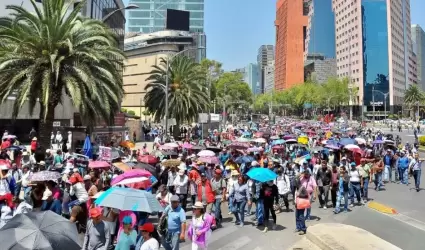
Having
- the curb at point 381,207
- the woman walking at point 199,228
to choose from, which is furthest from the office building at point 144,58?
the woman walking at point 199,228

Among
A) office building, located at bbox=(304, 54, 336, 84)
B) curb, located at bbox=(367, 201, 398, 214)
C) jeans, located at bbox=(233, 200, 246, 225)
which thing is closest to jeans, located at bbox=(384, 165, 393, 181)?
curb, located at bbox=(367, 201, 398, 214)

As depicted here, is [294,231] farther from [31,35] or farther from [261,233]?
[31,35]

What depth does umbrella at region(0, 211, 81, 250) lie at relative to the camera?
4.38 meters

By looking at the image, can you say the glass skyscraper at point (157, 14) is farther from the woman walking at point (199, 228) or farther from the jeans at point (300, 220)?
the woman walking at point (199, 228)

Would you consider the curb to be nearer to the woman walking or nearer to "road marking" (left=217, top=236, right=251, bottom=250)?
"road marking" (left=217, top=236, right=251, bottom=250)

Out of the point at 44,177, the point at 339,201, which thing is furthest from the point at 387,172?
the point at 44,177

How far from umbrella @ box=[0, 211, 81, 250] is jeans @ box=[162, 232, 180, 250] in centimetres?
252

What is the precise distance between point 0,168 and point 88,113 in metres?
9.30

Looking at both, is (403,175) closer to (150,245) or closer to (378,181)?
(378,181)

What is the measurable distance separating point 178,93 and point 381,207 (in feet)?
91.9

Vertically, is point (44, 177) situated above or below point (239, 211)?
above

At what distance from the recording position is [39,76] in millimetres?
16969

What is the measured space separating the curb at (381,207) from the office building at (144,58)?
8570cm

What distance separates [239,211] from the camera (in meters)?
11.0
